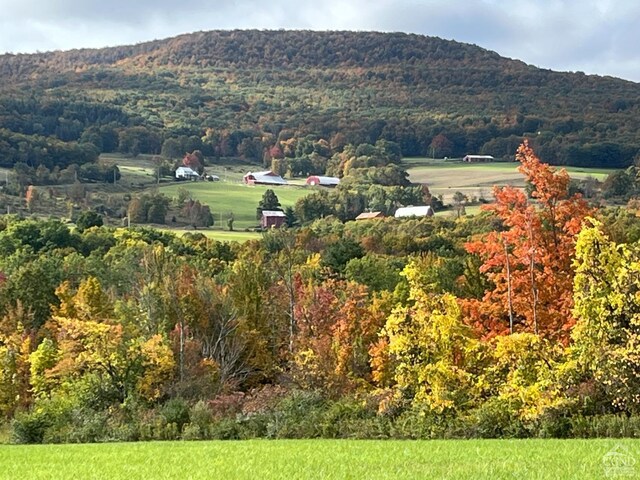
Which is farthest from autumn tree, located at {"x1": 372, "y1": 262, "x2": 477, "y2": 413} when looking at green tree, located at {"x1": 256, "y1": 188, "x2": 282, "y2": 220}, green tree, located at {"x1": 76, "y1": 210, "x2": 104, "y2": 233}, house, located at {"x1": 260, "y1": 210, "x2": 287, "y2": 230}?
green tree, located at {"x1": 256, "y1": 188, "x2": 282, "y2": 220}

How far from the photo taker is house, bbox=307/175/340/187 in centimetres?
15625

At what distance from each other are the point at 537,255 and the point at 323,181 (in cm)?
13007

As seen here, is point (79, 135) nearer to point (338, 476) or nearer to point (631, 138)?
point (631, 138)

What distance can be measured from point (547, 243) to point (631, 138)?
498 feet

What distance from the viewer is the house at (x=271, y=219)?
116m

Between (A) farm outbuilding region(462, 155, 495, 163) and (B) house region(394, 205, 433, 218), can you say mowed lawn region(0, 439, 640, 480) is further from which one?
(A) farm outbuilding region(462, 155, 495, 163)

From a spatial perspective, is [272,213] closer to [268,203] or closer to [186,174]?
[268,203]

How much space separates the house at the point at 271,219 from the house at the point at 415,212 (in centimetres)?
1652

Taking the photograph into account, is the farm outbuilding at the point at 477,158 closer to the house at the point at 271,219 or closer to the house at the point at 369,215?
the house at the point at 369,215

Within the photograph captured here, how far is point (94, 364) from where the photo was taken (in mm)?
36906

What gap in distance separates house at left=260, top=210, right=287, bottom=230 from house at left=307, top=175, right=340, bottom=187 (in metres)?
35.8

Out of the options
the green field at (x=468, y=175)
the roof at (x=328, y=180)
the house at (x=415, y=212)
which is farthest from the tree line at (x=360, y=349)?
the roof at (x=328, y=180)

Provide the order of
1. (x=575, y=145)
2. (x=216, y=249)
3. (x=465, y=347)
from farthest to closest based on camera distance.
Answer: (x=575, y=145) < (x=216, y=249) < (x=465, y=347)

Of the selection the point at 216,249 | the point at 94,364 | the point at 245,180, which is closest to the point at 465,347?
the point at 94,364
